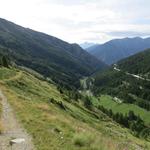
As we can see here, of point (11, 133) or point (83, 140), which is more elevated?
point (83, 140)

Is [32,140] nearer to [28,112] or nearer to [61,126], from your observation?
[61,126]

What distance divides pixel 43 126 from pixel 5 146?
7681 mm

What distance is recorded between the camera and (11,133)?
101 feet

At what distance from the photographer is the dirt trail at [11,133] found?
2552 centimetres

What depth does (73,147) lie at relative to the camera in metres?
25.4

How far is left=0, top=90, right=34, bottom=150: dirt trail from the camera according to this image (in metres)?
25.5

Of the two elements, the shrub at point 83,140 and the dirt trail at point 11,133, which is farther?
the shrub at point 83,140

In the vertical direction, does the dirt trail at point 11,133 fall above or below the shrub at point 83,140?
below

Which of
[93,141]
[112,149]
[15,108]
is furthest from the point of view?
[15,108]

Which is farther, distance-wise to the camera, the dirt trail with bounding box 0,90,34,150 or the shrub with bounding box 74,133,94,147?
the shrub with bounding box 74,133,94,147

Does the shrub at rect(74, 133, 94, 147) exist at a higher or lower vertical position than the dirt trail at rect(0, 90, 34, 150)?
higher

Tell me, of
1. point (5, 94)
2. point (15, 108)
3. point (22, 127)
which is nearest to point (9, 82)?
point (5, 94)

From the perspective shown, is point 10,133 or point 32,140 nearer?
point 32,140

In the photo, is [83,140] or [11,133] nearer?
[83,140]
